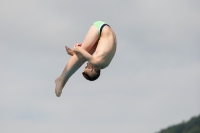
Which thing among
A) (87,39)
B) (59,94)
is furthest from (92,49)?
(59,94)

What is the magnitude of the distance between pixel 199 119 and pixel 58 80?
170 meters

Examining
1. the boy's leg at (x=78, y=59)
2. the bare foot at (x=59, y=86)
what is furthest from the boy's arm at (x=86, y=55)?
the bare foot at (x=59, y=86)

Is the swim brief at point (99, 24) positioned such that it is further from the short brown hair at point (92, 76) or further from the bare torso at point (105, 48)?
the short brown hair at point (92, 76)

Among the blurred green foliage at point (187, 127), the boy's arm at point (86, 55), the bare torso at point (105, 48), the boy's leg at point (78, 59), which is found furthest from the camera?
the blurred green foliage at point (187, 127)

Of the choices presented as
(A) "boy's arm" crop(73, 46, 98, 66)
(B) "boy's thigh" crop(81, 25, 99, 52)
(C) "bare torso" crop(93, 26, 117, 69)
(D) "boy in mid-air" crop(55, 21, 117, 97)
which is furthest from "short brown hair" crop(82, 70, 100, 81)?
(B) "boy's thigh" crop(81, 25, 99, 52)

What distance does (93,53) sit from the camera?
66.8ft

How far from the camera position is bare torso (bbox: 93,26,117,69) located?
19.5 metres

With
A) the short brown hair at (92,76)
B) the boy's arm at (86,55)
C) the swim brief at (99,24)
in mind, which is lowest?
the short brown hair at (92,76)

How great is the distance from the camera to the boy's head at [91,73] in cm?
1967

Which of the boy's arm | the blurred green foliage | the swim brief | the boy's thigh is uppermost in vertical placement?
the blurred green foliage

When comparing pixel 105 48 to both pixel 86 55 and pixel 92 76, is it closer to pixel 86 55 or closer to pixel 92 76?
pixel 86 55

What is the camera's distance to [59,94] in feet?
67.9

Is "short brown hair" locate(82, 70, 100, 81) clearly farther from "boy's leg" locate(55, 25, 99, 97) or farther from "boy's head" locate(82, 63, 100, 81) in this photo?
"boy's leg" locate(55, 25, 99, 97)

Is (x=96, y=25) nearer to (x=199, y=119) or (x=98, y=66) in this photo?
(x=98, y=66)
